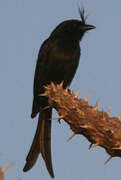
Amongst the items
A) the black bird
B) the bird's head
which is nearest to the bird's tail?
the black bird

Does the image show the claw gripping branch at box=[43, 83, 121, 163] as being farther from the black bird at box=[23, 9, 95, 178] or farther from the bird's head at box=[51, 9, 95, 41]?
the bird's head at box=[51, 9, 95, 41]

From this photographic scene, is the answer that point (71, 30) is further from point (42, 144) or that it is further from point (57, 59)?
point (42, 144)

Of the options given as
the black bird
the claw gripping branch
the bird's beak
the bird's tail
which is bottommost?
the bird's tail

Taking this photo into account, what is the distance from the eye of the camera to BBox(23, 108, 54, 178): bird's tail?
11.8 feet

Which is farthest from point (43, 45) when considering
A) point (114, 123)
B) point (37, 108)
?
point (114, 123)

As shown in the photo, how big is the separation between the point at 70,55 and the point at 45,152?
1.76 m

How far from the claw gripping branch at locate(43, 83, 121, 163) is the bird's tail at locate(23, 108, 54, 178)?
1201mm

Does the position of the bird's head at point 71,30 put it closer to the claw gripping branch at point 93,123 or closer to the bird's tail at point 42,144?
the bird's tail at point 42,144

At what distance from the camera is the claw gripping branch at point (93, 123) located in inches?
76.0

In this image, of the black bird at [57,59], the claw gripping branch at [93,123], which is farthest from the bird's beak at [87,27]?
the claw gripping branch at [93,123]

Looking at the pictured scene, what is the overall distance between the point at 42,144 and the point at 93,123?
2145 millimetres

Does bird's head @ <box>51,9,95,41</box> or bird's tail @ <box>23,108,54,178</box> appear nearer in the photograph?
bird's tail @ <box>23,108,54,178</box>

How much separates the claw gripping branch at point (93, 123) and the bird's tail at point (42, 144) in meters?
1.20

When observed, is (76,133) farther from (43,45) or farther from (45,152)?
(43,45)
